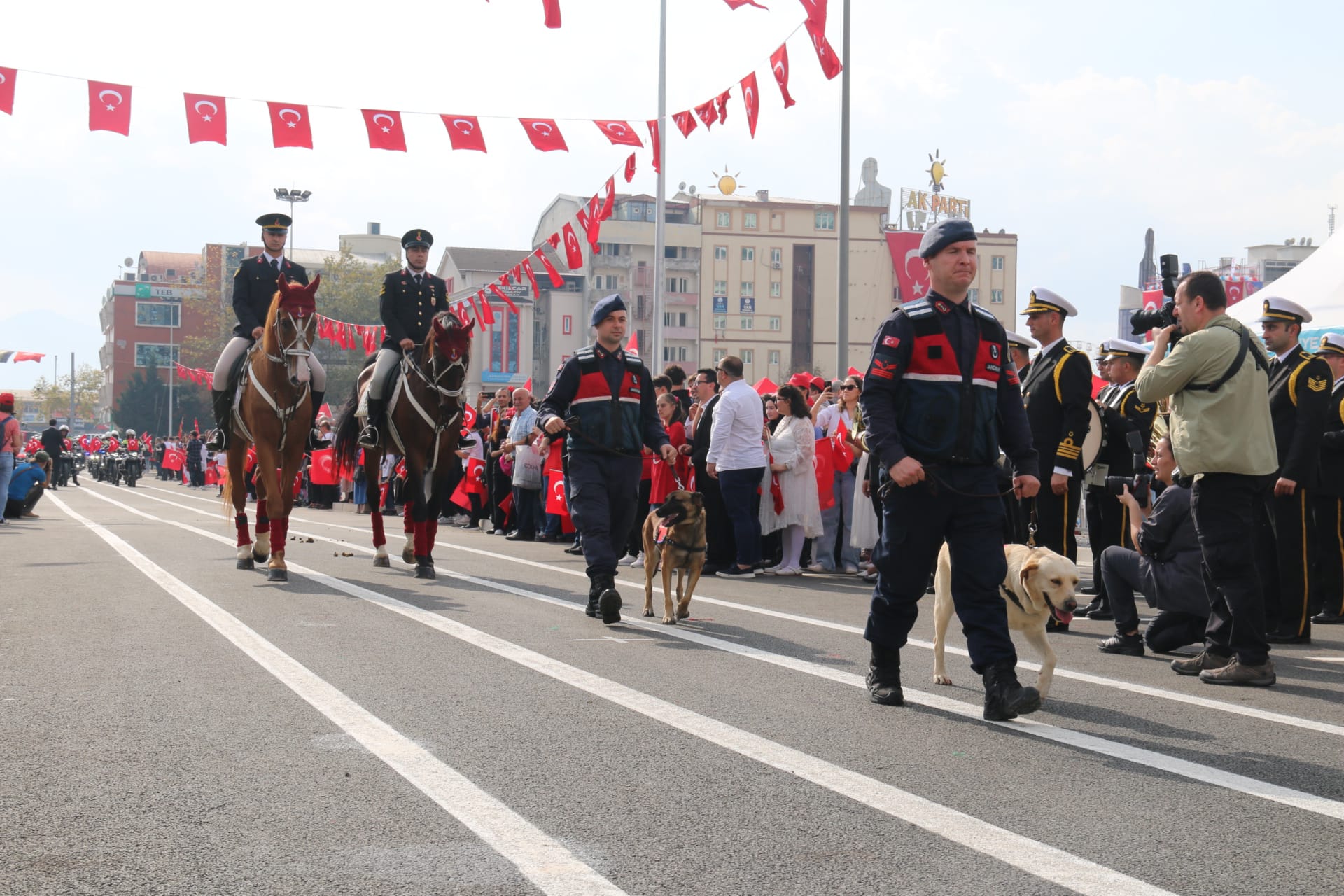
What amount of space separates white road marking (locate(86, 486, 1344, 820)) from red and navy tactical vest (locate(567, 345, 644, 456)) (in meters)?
1.41

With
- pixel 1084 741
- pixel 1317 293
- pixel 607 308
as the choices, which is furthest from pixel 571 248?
pixel 1084 741

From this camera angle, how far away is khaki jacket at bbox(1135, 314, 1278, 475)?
25.2 feet

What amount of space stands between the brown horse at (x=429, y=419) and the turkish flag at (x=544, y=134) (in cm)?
1002

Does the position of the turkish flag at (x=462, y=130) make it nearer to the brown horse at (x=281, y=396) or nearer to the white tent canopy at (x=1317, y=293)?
the brown horse at (x=281, y=396)

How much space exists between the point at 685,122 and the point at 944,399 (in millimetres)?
17587

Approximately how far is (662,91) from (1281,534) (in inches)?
1058

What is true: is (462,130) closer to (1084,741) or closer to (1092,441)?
(1092,441)

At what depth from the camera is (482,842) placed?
172 inches

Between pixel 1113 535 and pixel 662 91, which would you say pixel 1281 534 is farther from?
pixel 662 91

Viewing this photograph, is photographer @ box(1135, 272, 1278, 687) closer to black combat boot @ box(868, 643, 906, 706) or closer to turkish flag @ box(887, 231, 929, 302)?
black combat boot @ box(868, 643, 906, 706)

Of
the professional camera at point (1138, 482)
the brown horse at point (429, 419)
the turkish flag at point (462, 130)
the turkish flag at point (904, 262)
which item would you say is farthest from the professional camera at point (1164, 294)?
the turkish flag at point (904, 262)

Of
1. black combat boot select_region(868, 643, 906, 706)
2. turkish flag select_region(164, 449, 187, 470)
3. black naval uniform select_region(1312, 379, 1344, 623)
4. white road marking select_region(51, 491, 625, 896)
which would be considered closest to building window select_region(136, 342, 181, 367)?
turkish flag select_region(164, 449, 187, 470)

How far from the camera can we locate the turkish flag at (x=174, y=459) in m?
70.3

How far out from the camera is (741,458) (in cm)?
1455
